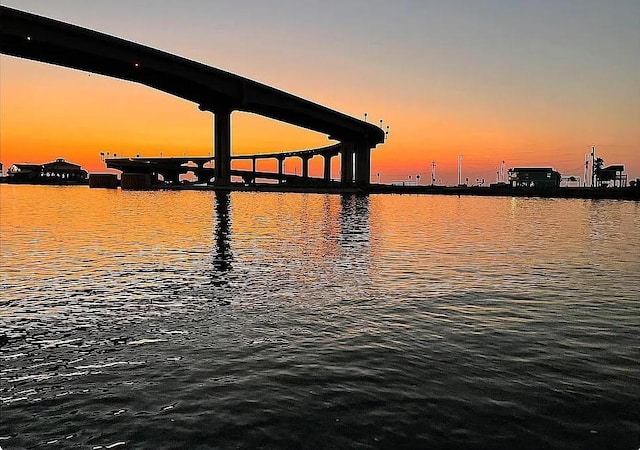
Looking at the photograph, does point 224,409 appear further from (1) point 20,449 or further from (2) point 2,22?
(2) point 2,22

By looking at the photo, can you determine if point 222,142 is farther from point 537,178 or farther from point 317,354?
point 317,354

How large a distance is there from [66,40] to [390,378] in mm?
100021

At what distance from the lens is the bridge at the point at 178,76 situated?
91.5 meters

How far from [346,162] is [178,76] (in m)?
82.8

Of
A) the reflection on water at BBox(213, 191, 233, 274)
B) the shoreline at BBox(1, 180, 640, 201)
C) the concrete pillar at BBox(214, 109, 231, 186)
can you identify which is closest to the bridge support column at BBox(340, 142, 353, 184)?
the shoreline at BBox(1, 180, 640, 201)

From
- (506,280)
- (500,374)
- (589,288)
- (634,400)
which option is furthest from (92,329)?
(589,288)

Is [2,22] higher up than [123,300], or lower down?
higher up

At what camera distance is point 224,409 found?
968cm

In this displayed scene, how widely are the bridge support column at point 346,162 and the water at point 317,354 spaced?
522ft

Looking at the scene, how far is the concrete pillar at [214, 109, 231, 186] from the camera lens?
139125 mm

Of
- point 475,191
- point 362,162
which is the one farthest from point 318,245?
point 475,191

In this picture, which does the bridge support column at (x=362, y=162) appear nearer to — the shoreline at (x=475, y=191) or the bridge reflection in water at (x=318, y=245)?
the shoreline at (x=475, y=191)

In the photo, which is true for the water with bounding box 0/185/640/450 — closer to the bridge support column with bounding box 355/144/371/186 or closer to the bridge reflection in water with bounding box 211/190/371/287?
the bridge reflection in water with bounding box 211/190/371/287

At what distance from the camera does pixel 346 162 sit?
616 feet
